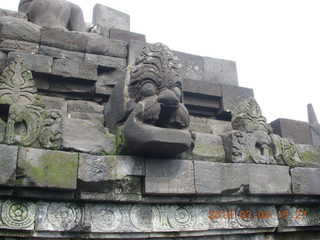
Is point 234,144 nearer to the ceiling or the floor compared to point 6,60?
nearer to the floor

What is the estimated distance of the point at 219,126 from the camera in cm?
682

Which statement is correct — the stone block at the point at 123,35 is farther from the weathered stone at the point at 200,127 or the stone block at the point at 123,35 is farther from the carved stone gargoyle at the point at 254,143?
the carved stone gargoyle at the point at 254,143

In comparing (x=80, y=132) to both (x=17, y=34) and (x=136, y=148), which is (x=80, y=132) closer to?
(x=136, y=148)

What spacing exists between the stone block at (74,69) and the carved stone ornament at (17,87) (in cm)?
151

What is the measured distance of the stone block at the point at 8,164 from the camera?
4.07 m

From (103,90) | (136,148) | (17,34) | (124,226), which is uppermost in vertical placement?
(17,34)

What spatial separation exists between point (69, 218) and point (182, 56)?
4086 mm

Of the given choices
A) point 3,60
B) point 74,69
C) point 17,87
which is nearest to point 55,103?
point 74,69

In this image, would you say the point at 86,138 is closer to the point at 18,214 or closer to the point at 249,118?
the point at 18,214

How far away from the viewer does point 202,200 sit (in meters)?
5.01

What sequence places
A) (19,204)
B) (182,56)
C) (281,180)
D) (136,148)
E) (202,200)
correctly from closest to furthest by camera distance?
(19,204), (136,148), (202,200), (281,180), (182,56)

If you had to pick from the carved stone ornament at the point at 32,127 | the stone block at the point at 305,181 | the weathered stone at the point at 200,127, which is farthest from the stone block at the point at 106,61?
the stone block at the point at 305,181

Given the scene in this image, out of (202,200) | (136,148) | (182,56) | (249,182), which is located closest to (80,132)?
(136,148)

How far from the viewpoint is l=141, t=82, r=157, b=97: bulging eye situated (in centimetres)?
487
